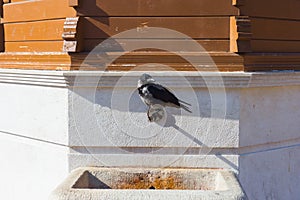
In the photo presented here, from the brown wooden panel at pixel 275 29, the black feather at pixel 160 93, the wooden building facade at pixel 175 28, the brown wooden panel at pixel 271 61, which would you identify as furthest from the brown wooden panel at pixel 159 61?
the brown wooden panel at pixel 275 29

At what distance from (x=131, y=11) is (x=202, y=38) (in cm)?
66

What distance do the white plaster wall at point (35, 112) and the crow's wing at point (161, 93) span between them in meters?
0.83

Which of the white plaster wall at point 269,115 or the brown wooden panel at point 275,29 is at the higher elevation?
the brown wooden panel at point 275,29

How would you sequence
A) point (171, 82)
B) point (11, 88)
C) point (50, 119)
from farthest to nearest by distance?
point (11, 88) < point (50, 119) < point (171, 82)

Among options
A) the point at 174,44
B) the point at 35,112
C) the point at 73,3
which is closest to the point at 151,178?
the point at 174,44

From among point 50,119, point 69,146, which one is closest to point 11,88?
point 50,119

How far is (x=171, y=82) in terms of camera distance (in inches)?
156

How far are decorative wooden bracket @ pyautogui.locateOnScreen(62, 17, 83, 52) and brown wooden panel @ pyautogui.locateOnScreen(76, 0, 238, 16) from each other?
0.42ft

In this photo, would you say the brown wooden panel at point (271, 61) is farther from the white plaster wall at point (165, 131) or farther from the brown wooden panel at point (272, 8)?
the brown wooden panel at point (272, 8)

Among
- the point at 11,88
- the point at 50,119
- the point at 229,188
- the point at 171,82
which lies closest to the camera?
the point at 229,188

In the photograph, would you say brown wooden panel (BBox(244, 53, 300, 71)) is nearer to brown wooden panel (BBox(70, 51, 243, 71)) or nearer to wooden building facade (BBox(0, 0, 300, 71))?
wooden building facade (BBox(0, 0, 300, 71))

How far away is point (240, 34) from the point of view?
3.94 meters

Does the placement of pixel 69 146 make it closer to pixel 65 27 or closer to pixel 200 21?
pixel 65 27

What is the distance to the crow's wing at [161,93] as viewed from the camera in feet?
12.3
